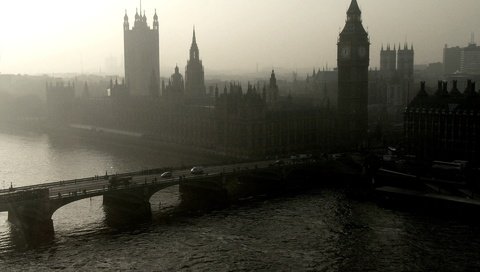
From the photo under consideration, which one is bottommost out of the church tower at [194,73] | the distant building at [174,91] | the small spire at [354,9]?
the distant building at [174,91]

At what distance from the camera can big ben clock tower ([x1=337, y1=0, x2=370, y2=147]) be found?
123125 mm

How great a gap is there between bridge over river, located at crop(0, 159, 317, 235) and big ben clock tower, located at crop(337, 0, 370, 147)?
29.9 metres

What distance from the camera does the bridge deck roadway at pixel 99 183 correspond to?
222 feet

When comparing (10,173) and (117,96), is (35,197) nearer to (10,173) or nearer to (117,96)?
(10,173)

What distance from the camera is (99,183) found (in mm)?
77375

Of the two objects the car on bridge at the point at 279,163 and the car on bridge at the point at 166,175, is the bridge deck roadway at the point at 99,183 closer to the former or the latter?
the car on bridge at the point at 166,175

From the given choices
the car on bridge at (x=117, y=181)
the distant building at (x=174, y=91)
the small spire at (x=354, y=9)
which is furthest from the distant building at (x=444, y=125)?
the distant building at (x=174, y=91)

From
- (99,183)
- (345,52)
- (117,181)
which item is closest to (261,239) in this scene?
(117,181)

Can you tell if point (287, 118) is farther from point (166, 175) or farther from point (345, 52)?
point (166, 175)

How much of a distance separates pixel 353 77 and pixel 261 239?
7012 centimetres

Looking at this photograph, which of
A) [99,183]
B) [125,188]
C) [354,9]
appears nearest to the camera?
[125,188]

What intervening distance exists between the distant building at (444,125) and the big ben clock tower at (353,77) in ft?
63.5

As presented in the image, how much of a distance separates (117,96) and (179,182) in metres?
104

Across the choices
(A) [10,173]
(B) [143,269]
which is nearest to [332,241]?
(B) [143,269]
